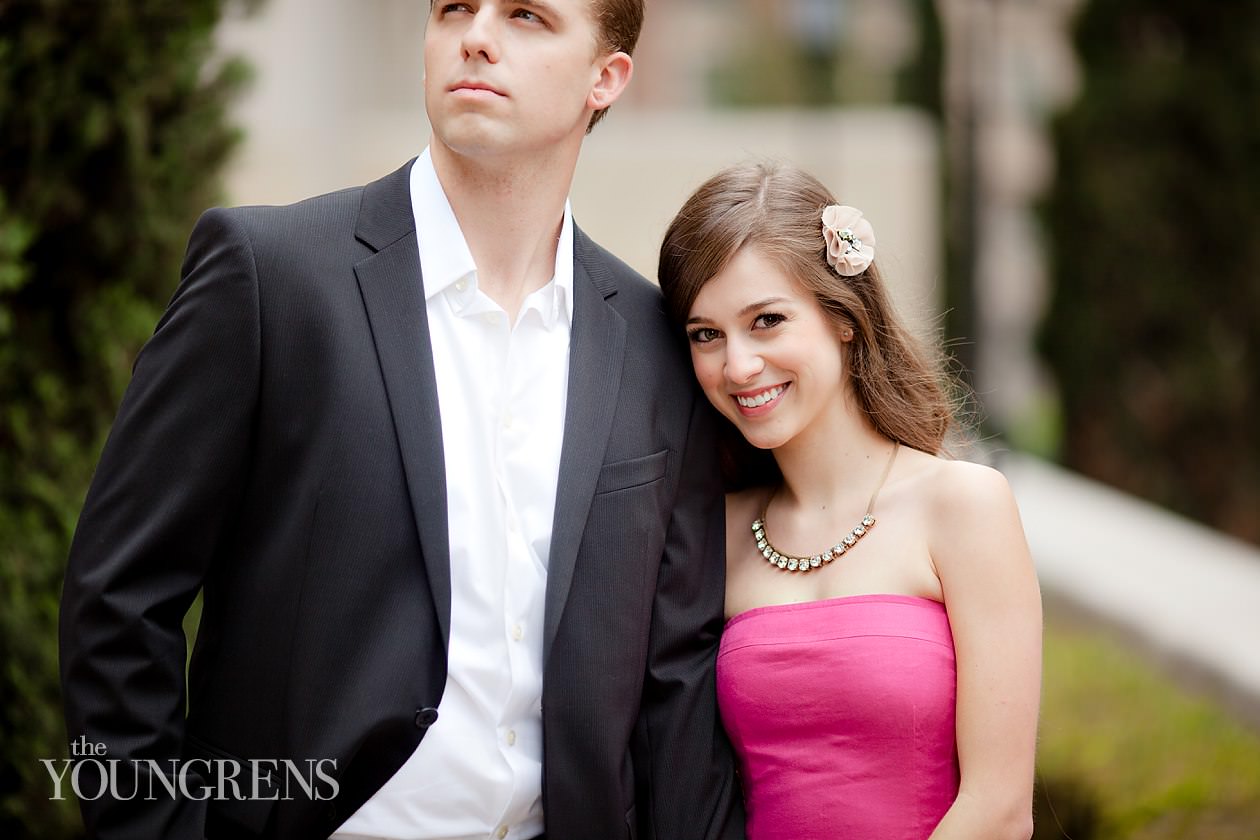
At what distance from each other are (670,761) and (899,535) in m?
0.63

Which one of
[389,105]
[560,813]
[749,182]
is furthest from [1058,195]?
[560,813]

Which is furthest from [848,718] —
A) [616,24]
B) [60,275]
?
[60,275]

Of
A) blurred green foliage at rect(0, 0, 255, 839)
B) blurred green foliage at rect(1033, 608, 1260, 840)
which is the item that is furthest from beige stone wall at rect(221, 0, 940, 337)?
blurred green foliage at rect(0, 0, 255, 839)

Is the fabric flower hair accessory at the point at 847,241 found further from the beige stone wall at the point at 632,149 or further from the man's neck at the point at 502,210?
the beige stone wall at the point at 632,149

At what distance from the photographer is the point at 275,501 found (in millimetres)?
2320

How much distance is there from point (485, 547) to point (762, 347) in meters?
0.71

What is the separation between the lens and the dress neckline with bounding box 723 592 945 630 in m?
2.62

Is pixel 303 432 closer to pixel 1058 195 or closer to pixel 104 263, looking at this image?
pixel 104 263

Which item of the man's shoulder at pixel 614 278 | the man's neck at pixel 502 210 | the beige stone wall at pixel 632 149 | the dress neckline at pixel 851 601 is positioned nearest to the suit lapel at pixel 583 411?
the man's shoulder at pixel 614 278

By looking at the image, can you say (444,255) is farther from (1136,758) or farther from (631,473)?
(1136,758)

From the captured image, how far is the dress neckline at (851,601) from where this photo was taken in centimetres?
262

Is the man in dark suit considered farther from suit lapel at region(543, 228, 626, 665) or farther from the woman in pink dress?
the woman in pink dress

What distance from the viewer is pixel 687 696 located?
263 cm

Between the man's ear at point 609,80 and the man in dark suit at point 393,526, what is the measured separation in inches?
3.0
